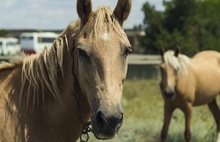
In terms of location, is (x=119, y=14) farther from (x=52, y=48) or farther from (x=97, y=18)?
(x=52, y=48)

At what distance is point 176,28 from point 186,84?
26135 mm

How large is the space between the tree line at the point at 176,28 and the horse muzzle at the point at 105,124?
30.6 metres

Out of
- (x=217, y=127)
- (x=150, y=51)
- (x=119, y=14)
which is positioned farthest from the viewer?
(x=150, y=51)

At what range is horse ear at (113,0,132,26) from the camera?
3.24 m

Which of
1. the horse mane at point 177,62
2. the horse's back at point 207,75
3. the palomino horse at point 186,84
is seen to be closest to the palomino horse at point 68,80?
the palomino horse at point 186,84

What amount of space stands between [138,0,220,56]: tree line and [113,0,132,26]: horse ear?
30.2 meters

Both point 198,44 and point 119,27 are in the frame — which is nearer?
point 119,27

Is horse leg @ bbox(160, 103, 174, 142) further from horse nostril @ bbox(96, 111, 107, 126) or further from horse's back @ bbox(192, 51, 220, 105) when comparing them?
horse nostril @ bbox(96, 111, 107, 126)

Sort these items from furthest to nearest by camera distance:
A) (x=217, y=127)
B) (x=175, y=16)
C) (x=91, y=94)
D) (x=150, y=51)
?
(x=150, y=51)
(x=175, y=16)
(x=217, y=127)
(x=91, y=94)

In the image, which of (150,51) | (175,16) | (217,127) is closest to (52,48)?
(217,127)

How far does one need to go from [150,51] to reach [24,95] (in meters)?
36.0

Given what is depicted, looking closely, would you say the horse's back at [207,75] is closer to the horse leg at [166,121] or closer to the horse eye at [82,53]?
the horse leg at [166,121]

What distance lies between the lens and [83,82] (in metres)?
3.09

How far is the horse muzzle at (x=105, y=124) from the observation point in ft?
9.05
